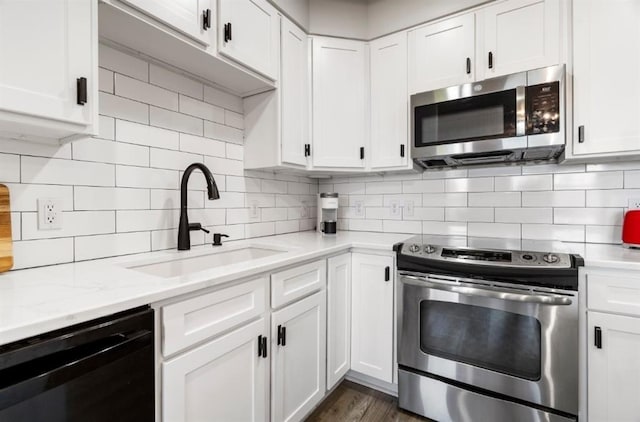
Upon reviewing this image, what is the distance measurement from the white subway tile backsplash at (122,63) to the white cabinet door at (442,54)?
155 centimetres

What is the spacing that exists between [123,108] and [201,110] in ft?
1.40

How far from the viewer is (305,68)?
2045 mm

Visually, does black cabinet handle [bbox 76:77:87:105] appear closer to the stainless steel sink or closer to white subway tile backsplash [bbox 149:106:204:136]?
white subway tile backsplash [bbox 149:106:204:136]

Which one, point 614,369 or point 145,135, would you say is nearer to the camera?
point 614,369

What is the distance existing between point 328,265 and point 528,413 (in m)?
1.16

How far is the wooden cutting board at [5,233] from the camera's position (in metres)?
1.04

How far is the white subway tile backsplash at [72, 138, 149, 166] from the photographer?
1.27 m

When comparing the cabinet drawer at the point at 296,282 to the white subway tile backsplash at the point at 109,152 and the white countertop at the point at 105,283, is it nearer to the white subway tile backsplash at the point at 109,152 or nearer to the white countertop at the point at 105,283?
the white countertop at the point at 105,283

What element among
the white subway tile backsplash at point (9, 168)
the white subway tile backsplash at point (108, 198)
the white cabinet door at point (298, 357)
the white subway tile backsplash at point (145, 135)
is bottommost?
the white cabinet door at point (298, 357)

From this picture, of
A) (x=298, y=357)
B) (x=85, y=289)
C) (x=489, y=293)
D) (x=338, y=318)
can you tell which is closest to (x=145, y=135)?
(x=85, y=289)

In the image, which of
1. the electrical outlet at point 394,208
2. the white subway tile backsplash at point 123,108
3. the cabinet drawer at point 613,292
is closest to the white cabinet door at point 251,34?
the white subway tile backsplash at point 123,108

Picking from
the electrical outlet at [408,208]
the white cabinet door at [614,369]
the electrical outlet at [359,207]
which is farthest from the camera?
the electrical outlet at [359,207]

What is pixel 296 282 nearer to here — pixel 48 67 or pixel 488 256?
pixel 488 256

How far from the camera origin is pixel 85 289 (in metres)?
0.87
